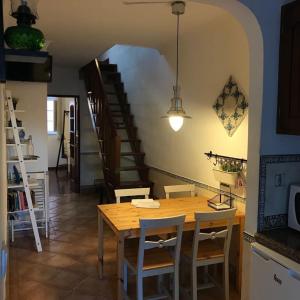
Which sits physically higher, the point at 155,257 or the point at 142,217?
the point at 142,217

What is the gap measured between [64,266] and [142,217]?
4.17 feet

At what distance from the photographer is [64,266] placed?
11.9 ft

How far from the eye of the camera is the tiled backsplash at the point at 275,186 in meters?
2.11

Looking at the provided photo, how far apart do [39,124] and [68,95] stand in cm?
243

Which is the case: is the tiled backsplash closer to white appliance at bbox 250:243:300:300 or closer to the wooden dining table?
white appliance at bbox 250:243:300:300

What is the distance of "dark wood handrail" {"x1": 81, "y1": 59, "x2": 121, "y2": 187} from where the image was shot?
4.92 m

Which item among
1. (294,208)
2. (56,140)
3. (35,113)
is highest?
(35,113)

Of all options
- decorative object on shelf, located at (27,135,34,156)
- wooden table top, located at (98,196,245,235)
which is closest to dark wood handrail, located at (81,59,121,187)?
decorative object on shelf, located at (27,135,34,156)

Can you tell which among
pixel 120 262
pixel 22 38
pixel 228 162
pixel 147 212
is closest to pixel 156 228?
pixel 120 262

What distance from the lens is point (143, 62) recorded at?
5.38 meters

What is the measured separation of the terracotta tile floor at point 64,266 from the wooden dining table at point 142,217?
0.22 metres

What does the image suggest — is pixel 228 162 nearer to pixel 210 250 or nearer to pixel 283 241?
pixel 210 250

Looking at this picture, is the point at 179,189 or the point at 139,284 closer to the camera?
the point at 139,284

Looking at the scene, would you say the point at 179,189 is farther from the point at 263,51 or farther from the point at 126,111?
the point at 126,111
